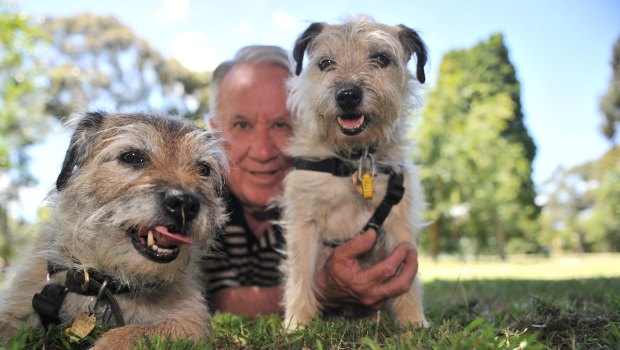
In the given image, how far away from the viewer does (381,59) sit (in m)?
4.00

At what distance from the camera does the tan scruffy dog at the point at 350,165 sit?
12.1ft

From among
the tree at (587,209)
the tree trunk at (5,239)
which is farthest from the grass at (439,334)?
the tree at (587,209)

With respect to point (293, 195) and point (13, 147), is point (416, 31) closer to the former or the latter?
point (293, 195)

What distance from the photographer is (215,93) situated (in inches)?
213

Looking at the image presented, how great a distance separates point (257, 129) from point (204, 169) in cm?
183

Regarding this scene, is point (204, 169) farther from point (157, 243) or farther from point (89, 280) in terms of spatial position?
point (89, 280)

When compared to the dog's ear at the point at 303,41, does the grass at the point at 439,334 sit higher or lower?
lower

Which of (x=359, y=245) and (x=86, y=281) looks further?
(x=359, y=245)

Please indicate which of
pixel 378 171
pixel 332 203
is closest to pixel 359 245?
pixel 332 203

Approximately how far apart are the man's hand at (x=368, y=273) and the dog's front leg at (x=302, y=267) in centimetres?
15

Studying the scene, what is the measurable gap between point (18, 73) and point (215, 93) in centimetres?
1891

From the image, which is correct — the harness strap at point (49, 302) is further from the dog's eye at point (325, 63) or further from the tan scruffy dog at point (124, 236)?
the dog's eye at point (325, 63)

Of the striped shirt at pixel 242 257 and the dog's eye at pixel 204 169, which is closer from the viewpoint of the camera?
the dog's eye at pixel 204 169

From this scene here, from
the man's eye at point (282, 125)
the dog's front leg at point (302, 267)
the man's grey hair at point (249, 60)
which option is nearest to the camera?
the dog's front leg at point (302, 267)
